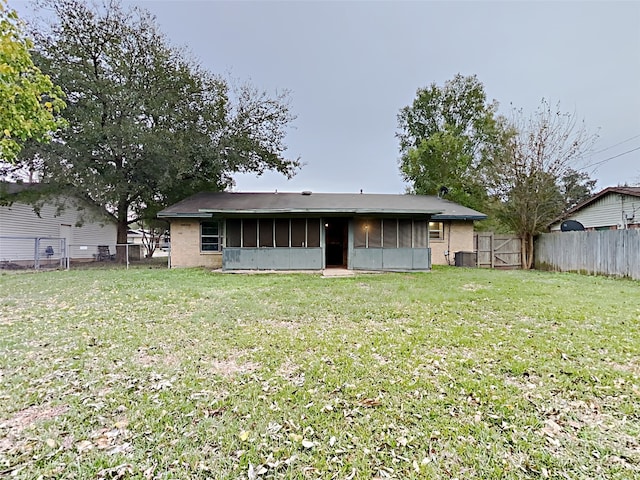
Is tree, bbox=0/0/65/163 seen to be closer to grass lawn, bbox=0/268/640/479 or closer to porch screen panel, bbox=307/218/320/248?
grass lawn, bbox=0/268/640/479

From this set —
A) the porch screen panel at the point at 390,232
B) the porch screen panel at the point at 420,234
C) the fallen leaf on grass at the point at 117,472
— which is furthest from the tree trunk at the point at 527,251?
the fallen leaf on grass at the point at 117,472

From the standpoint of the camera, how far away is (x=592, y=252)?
11.4 metres

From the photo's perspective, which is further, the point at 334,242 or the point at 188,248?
the point at 334,242

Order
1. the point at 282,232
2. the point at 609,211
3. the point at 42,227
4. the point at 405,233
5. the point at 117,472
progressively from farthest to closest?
1. the point at 42,227
2. the point at 609,211
3. the point at 405,233
4. the point at 282,232
5. the point at 117,472

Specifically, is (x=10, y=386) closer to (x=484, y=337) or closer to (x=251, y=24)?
(x=484, y=337)

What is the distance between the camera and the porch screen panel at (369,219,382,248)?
40.1 ft

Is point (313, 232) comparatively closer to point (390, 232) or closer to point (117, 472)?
point (390, 232)

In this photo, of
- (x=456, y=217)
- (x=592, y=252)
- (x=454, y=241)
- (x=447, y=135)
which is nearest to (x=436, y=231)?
(x=454, y=241)

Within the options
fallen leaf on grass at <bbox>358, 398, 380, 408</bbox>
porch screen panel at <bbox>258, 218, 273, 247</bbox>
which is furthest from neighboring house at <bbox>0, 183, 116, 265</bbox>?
fallen leaf on grass at <bbox>358, 398, 380, 408</bbox>

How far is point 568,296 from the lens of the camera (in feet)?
→ 23.4

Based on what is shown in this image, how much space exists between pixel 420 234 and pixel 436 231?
300 cm

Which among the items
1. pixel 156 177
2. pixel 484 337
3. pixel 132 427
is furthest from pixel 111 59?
pixel 484 337

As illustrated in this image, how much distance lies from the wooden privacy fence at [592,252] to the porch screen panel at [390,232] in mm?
6855

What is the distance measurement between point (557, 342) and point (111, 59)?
1763 centimetres
